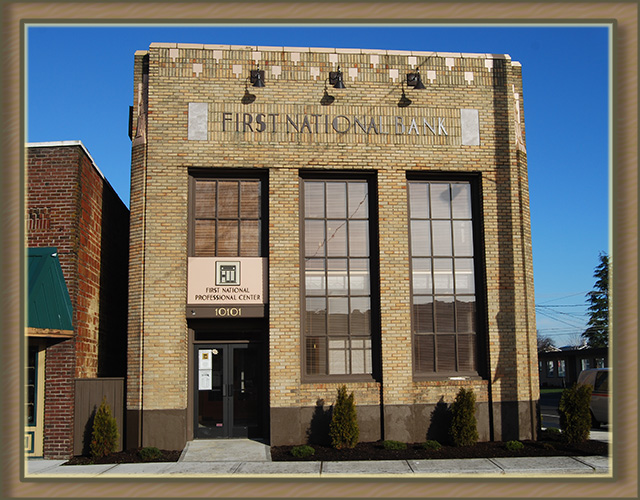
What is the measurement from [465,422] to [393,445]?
174 cm

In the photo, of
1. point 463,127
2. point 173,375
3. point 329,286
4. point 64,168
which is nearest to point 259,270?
point 329,286

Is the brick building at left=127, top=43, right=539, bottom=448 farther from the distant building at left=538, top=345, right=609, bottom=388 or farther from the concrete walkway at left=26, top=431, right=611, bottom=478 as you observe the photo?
the distant building at left=538, top=345, right=609, bottom=388

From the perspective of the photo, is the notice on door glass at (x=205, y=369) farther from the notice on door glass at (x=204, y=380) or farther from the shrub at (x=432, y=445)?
the shrub at (x=432, y=445)

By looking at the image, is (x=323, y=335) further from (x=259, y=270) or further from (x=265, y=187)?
(x=265, y=187)

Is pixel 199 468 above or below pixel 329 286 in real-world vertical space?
below

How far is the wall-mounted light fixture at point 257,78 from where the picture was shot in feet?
48.6

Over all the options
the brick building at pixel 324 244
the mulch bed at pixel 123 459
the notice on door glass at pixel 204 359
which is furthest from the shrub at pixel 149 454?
the notice on door glass at pixel 204 359

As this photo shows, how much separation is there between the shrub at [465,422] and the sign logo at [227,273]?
5885 mm

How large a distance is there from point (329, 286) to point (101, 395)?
5.81m

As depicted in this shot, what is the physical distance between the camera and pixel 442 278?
1520 cm

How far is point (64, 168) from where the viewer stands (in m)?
14.2

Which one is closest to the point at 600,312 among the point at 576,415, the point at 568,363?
the point at 568,363
